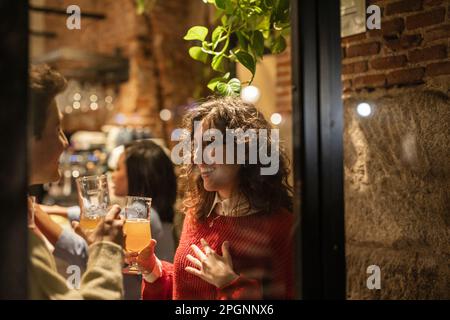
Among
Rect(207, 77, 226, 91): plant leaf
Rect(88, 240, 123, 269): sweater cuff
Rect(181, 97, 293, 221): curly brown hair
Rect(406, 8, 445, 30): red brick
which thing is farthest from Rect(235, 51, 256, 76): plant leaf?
Rect(88, 240, 123, 269): sweater cuff

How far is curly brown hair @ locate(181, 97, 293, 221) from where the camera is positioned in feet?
5.97

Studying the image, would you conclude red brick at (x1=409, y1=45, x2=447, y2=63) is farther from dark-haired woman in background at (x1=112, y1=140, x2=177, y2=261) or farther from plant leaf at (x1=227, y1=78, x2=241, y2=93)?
dark-haired woman in background at (x1=112, y1=140, x2=177, y2=261)

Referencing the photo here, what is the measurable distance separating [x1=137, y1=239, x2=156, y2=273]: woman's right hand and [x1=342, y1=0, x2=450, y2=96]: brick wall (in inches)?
48.4

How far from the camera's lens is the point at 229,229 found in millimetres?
1811

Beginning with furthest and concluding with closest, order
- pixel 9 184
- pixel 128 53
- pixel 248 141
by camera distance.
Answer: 1. pixel 128 53
2. pixel 248 141
3. pixel 9 184

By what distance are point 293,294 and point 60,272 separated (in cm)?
66

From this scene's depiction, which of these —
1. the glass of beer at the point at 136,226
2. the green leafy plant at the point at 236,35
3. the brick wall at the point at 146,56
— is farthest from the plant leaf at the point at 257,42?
the brick wall at the point at 146,56

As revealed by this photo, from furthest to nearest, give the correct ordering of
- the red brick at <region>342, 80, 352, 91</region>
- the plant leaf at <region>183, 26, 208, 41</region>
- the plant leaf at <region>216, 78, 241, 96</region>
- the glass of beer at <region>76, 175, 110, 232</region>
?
the red brick at <region>342, 80, 352, 91</region> → the plant leaf at <region>183, 26, 208, 41</region> → the plant leaf at <region>216, 78, 241, 96</region> → the glass of beer at <region>76, 175, 110, 232</region>

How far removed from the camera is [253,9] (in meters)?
2.14

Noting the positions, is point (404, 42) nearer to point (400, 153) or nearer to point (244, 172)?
point (400, 153)

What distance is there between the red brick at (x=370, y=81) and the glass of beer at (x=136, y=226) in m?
1.19

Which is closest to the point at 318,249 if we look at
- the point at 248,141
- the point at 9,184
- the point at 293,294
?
the point at 293,294

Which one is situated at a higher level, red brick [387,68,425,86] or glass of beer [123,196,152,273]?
red brick [387,68,425,86]

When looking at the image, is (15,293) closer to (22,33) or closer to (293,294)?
(22,33)
